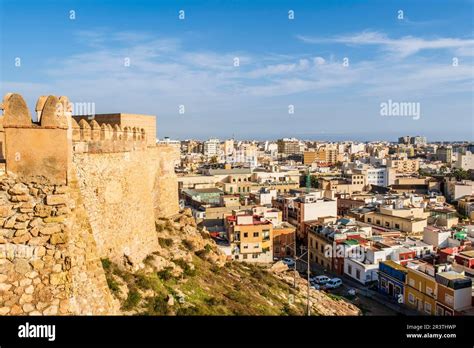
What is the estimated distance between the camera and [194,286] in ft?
29.2

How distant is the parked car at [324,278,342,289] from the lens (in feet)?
56.9

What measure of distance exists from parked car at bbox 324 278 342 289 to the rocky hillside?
201 centimetres

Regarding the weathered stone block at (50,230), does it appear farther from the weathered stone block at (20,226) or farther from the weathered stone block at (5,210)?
the weathered stone block at (5,210)

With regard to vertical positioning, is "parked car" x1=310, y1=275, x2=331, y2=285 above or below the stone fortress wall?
below

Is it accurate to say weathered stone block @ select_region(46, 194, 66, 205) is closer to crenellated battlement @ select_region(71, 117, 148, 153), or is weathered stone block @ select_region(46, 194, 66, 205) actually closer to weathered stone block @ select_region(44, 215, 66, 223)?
weathered stone block @ select_region(44, 215, 66, 223)

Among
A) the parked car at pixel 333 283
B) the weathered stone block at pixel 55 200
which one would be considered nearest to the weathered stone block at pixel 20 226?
the weathered stone block at pixel 55 200

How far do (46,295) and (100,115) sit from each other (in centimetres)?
748

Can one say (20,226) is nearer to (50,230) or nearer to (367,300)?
(50,230)

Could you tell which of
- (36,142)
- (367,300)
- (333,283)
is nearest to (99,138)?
(36,142)

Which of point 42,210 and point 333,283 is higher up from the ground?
point 42,210

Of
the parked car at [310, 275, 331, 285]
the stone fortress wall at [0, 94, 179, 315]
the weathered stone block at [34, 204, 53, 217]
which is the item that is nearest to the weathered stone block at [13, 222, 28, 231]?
the stone fortress wall at [0, 94, 179, 315]

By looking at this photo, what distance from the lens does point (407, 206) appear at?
25031mm

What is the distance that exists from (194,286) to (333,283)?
10.0 metres
